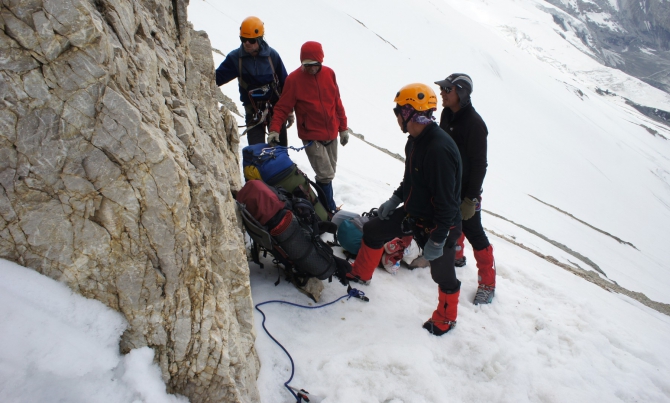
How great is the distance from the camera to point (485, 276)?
399 centimetres

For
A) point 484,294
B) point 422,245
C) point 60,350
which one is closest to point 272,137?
point 422,245

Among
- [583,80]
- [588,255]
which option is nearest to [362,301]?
[588,255]

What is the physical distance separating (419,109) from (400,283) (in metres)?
1.92

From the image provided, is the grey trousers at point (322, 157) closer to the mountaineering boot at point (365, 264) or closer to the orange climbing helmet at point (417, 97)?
the mountaineering boot at point (365, 264)

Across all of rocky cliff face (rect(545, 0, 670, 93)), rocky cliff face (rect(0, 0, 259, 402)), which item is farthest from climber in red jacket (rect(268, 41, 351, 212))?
rocky cliff face (rect(545, 0, 670, 93))

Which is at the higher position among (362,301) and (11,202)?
(11,202)

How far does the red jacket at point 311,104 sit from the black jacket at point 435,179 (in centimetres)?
139

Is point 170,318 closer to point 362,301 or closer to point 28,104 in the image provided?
point 28,104

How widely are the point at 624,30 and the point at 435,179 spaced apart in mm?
169419

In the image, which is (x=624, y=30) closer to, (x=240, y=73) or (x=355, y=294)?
(x=240, y=73)

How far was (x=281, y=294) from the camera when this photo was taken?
335 centimetres

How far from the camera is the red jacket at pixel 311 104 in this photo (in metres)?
4.16

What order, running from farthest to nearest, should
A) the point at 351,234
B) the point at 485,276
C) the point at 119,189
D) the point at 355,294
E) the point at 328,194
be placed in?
the point at 328,194 < the point at 351,234 < the point at 485,276 < the point at 355,294 < the point at 119,189

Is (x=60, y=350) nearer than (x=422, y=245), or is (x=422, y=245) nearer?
(x=60, y=350)
